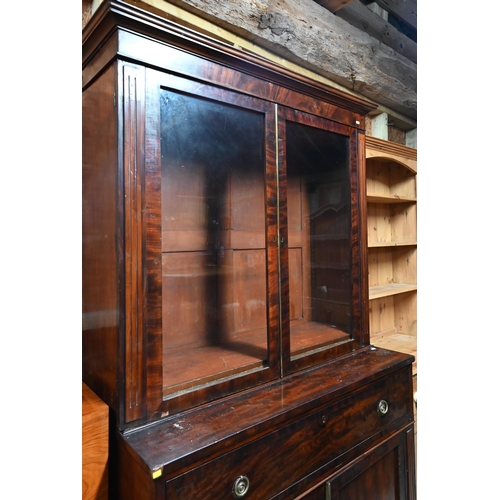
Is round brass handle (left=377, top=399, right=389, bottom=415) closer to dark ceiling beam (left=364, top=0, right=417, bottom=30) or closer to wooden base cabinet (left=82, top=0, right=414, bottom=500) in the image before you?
wooden base cabinet (left=82, top=0, right=414, bottom=500)

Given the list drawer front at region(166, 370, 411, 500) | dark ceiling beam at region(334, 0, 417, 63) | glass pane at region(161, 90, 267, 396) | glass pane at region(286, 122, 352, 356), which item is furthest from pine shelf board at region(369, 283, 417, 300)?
dark ceiling beam at region(334, 0, 417, 63)

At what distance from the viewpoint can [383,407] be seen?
1143 mm

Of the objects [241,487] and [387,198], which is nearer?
[241,487]

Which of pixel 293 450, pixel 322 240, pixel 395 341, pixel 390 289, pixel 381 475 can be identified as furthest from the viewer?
pixel 395 341

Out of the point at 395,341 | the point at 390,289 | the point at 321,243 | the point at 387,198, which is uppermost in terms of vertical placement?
the point at 387,198

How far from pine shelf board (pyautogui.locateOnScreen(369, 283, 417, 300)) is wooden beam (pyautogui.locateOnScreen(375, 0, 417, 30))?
1.53 meters

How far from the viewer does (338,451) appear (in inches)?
38.8

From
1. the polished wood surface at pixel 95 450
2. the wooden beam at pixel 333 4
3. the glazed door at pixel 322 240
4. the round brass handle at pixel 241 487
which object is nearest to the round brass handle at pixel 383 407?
the glazed door at pixel 322 240

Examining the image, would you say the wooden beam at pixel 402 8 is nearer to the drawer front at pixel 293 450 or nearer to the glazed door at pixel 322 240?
the glazed door at pixel 322 240

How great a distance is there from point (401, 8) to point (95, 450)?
2369mm

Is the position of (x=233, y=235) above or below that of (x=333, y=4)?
below

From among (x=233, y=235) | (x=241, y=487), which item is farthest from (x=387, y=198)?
(x=241, y=487)

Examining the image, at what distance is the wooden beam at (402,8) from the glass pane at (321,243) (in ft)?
3.60

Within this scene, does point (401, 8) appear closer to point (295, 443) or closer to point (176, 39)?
point (176, 39)
